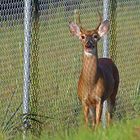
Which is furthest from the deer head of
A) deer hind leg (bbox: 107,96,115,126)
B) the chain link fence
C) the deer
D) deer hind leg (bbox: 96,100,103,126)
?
deer hind leg (bbox: 107,96,115,126)

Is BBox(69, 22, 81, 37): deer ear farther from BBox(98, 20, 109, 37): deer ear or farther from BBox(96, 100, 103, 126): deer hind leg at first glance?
BBox(96, 100, 103, 126): deer hind leg

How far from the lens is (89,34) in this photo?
984 centimetres

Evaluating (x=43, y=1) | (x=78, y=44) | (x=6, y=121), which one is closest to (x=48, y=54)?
(x=78, y=44)

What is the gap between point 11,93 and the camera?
393 inches

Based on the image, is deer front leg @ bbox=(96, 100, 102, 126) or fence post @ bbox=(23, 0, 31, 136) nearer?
fence post @ bbox=(23, 0, 31, 136)

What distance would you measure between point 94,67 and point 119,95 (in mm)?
1741

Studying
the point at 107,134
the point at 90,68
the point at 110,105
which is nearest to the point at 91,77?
the point at 90,68

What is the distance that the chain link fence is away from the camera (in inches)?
382

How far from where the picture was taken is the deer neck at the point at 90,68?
32.7ft

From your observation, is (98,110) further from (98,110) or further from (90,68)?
(90,68)

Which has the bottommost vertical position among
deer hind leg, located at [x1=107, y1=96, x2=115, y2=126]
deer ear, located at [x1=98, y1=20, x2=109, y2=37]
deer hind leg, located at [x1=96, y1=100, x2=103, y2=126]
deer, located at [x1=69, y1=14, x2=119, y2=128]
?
deer hind leg, located at [x1=107, y1=96, x2=115, y2=126]

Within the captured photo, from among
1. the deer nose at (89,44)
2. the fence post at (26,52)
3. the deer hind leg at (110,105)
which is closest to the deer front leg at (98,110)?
the deer hind leg at (110,105)

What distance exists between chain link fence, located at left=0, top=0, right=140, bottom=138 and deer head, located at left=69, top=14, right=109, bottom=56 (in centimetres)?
49

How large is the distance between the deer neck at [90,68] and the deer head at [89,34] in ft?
0.26
